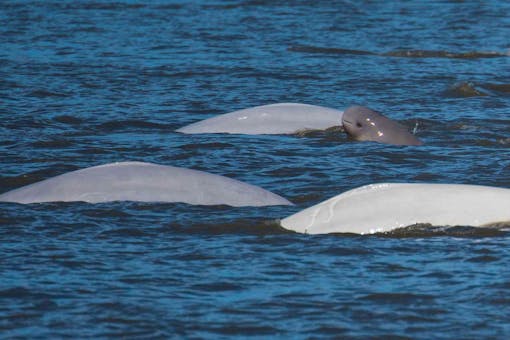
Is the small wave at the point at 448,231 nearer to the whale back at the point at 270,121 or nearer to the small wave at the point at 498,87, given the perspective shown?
the whale back at the point at 270,121

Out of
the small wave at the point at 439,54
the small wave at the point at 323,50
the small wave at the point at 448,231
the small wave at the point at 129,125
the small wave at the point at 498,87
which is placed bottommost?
the small wave at the point at 439,54

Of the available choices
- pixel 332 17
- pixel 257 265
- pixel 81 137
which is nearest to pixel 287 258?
pixel 257 265

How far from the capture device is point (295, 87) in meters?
21.8

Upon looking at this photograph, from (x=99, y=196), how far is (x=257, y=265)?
2219mm

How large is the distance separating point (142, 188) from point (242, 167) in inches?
107

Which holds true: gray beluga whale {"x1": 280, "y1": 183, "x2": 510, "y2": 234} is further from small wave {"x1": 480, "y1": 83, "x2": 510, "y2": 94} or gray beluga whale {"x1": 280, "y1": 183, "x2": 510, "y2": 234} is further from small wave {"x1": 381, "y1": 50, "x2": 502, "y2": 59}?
small wave {"x1": 381, "y1": 50, "x2": 502, "y2": 59}

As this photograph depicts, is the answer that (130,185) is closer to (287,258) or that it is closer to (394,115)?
(287,258)

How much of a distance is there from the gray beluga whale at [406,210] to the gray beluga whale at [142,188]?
115 centimetres

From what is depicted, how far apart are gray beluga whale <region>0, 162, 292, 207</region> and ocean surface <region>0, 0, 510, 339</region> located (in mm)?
147

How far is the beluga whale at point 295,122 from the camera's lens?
16.5 metres

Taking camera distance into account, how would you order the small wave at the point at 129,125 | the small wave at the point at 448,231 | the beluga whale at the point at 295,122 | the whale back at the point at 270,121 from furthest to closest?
the small wave at the point at 129,125 → the whale back at the point at 270,121 → the beluga whale at the point at 295,122 → the small wave at the point at 448,231

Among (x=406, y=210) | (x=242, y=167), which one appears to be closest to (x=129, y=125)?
(x=242, y=167)

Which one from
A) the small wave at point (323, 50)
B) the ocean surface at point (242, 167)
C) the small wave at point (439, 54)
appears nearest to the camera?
the ocean surface at point (242, 167)

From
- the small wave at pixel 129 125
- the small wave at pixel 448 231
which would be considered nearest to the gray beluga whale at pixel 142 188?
the small wave at pixel 448 231
